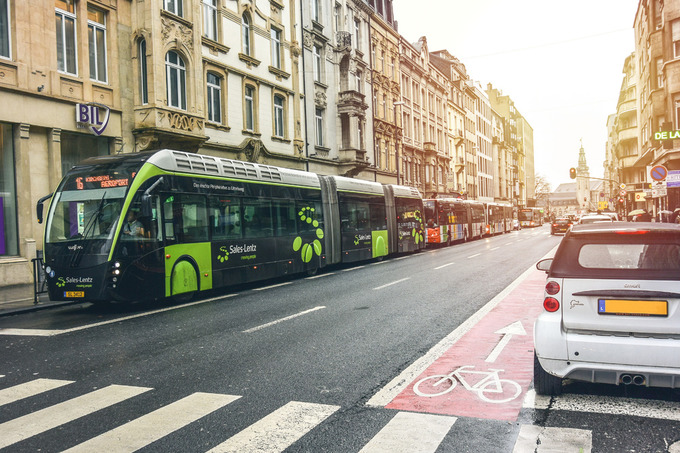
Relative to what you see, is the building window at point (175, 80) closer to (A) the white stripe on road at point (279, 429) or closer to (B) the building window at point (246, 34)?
(B) the building window at point (246, 34)

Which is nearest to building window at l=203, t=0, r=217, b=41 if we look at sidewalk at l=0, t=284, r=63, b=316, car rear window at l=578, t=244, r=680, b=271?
sidewalk at l=0, t=284, r=63, b=316

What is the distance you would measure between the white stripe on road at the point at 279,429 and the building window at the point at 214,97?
21025mm

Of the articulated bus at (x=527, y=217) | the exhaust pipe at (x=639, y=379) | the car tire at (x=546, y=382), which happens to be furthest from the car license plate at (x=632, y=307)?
the articulated bus at (x=527, y=217)

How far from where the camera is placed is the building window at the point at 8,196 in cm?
1661

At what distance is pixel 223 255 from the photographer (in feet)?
45.3

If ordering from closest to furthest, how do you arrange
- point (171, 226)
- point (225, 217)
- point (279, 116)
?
point (171, 226)
point (225, 217)
point (279, 116)

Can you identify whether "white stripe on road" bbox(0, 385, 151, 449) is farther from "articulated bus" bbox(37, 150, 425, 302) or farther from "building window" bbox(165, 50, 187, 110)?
"building window" bbox(165, 50, 187, 110)

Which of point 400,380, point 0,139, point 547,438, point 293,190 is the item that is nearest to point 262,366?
point 400,380

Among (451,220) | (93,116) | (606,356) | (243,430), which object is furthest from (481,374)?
(451,220)

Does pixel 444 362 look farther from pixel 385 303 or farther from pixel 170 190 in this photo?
pixel 170 190

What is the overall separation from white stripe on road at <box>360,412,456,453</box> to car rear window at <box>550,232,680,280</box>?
1.69 m

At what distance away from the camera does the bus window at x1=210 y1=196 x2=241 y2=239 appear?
13.6 metres

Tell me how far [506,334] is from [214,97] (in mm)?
19791

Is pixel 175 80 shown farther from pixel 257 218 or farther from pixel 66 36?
pixel 257 218
